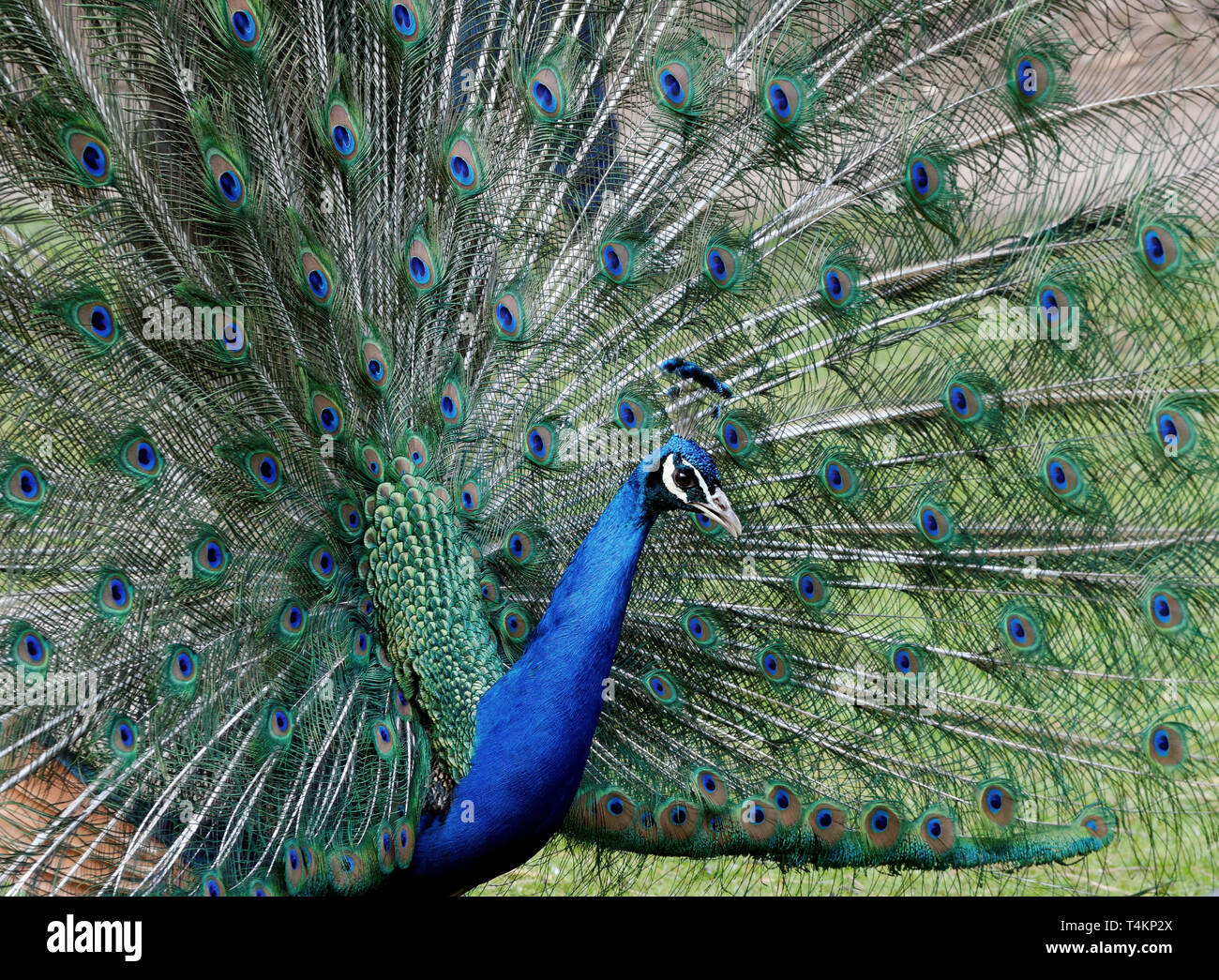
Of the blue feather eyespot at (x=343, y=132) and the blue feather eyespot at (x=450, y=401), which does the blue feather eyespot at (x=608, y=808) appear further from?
the blue feather eyespot at (x=343, y=132)

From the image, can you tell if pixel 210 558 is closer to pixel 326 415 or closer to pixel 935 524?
pixel 326 415

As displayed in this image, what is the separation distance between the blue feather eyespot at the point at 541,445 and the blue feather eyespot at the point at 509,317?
0.65ft

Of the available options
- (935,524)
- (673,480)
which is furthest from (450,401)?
(935,524)

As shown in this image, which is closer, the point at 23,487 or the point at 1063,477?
the point at 23,487

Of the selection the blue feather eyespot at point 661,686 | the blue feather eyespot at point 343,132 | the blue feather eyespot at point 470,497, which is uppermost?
the blue feather eyespot at point 343,132

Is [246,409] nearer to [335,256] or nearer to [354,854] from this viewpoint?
[335,256]

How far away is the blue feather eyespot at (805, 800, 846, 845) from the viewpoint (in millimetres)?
2457

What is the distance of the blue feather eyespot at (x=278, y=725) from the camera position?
2.20 meters

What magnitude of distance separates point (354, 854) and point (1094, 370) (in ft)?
5.40

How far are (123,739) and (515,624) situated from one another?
2.74 ft

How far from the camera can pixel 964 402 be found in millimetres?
2266

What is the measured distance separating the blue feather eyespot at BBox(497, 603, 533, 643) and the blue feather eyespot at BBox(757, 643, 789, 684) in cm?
51

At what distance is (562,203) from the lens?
242cm

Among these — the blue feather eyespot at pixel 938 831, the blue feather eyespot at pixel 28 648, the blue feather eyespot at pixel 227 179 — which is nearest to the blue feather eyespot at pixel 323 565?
the blue feather eyespot at pixel 28 648
